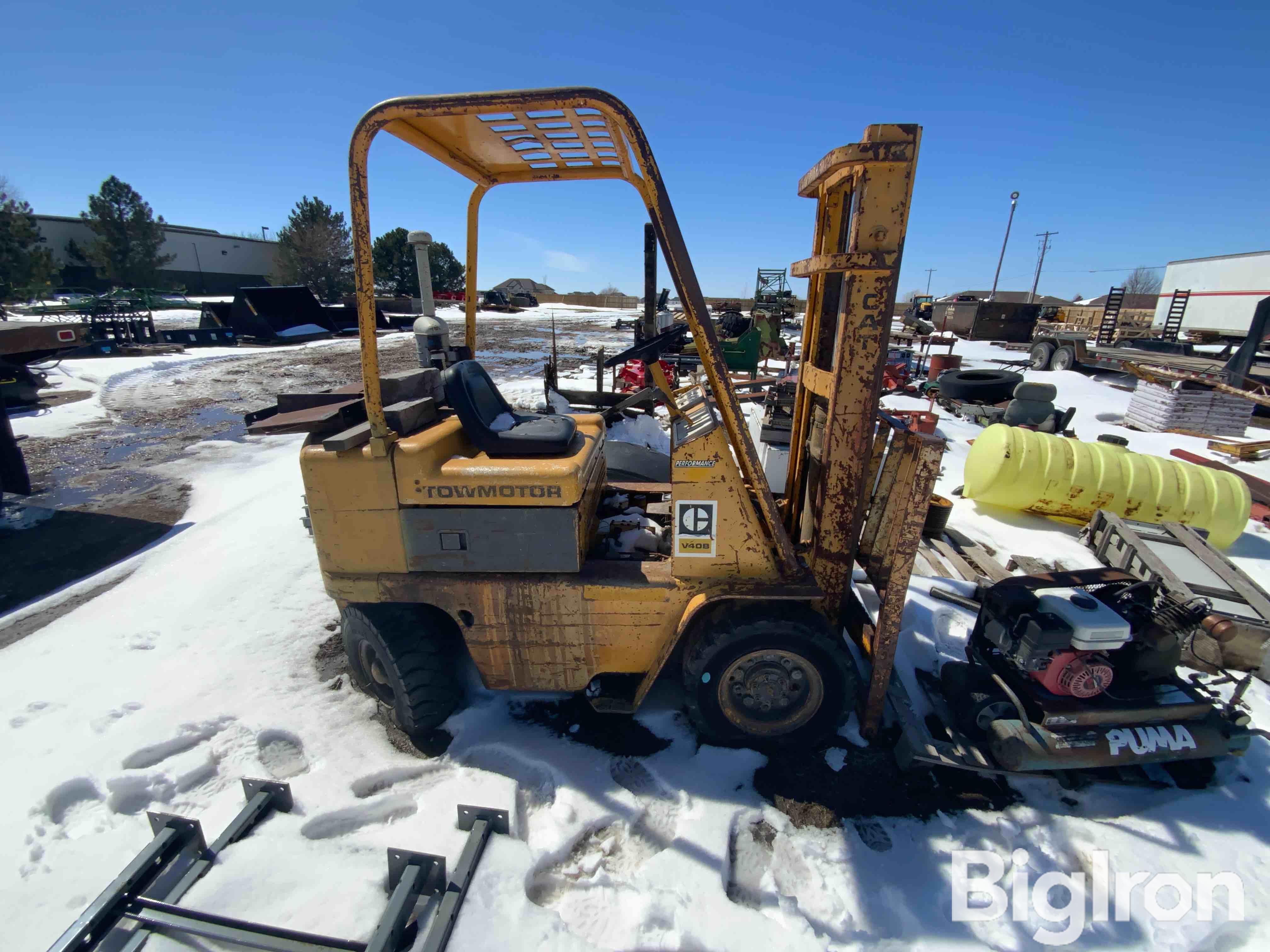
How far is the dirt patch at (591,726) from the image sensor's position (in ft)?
10.9

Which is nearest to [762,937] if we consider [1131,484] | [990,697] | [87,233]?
[990,697]

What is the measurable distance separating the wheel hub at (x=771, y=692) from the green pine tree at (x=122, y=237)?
49862mm

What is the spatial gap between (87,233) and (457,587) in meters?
58.7

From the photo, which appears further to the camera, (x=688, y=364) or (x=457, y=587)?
(x=688, y=364)

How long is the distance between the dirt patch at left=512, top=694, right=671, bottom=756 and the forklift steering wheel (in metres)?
2.10

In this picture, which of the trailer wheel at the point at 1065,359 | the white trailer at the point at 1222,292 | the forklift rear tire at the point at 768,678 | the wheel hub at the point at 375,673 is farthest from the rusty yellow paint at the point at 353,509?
the white trailer at the point at 1222,292

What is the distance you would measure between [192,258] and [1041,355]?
58.9 meters

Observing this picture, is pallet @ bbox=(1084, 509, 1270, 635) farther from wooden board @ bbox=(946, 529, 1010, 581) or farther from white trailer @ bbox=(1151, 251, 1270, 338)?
white trailer @ bbox=(1151, 251, 1270, 338)

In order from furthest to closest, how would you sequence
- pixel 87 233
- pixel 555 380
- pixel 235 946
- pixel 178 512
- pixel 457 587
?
pixel 87 233 → pixel 555 380 → pixel 178 512 → pixel 457 587 → pixel 235 946

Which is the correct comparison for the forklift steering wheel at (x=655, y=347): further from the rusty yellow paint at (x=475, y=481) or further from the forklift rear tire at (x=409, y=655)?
the forklift rear tire at (x=409, y=655)

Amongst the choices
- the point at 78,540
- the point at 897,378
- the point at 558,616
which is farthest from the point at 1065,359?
the point at 78,540

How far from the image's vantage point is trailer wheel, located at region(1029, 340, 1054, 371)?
16.3 m

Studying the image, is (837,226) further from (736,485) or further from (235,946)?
(235,946)

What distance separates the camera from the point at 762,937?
234 centimetres
